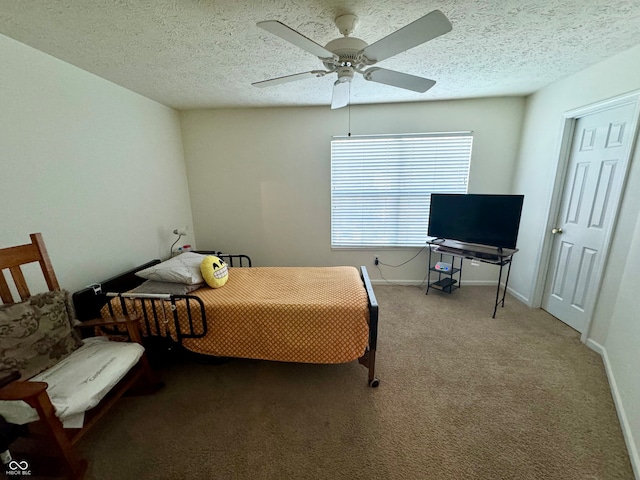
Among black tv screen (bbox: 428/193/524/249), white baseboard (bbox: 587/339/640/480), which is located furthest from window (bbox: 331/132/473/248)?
white baseboard (bbox: 587/339/640/480)

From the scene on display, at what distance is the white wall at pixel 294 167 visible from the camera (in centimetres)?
320

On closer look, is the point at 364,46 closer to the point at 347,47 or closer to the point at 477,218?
the point at 347,47

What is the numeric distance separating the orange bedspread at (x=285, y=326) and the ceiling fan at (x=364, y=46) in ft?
5.15

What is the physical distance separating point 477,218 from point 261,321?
8.74ft

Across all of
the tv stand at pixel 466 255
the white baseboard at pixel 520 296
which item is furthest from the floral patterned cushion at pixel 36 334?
the white baseboard at pixel 520 296

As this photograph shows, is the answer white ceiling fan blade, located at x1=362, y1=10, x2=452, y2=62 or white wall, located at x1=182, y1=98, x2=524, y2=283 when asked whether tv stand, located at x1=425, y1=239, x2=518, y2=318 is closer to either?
white wall, located at x1=182, y1=98, x2=524, y2=283

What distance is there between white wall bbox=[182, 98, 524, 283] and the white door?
775 mm

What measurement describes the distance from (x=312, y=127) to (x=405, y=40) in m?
2.23

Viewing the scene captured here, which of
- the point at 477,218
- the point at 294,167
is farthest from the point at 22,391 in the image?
the point at 477,218

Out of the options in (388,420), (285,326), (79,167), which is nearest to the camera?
(388,420)

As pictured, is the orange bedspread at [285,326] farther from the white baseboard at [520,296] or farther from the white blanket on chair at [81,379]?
the white baseboard at [520,296]

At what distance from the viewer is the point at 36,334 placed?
1.50 metres

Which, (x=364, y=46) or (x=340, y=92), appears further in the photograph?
(x=340, y=92)

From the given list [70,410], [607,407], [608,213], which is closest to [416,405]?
[607,407]
